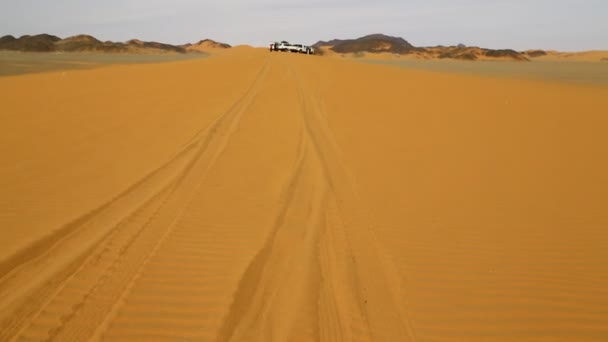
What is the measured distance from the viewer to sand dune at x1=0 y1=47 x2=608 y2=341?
3271 mm

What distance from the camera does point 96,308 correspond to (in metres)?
3.26

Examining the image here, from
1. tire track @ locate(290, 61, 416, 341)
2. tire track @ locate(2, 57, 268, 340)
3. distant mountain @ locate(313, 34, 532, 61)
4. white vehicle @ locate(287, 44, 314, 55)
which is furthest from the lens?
distant mountain @ locate(313, 34, 532, 61)

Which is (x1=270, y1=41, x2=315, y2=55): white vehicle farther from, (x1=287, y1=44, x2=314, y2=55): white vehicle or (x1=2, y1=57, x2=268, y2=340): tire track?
(x1=2, y1=57, x2=268, y2=340): tire track

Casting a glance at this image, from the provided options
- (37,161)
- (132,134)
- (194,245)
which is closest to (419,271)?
(194,245)

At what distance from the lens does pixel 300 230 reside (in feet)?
15.4

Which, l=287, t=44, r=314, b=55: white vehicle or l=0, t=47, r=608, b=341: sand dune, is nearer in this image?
l=0, t=47, r=608, b=341: sand dune

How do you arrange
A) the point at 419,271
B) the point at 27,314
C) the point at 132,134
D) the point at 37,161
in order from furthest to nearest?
the point at 132,134 → the point at 37,161 → the point at 419,271 → the point at 27,314

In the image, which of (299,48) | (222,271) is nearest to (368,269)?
(222,271)

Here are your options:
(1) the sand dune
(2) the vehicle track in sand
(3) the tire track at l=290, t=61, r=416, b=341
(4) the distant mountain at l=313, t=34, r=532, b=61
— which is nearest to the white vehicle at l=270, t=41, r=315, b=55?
(1) the sand dune

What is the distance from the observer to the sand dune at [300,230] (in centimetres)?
327

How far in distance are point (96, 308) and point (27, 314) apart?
0.47 meters

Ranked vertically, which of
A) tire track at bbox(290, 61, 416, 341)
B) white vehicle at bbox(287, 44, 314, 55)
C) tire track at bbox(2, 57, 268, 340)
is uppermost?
white vehicle at bbox(287, 44, 314, 55)

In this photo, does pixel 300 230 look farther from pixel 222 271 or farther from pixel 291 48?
pixel 291 48

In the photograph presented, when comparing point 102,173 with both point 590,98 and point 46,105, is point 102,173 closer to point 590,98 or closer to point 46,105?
point 46,105
